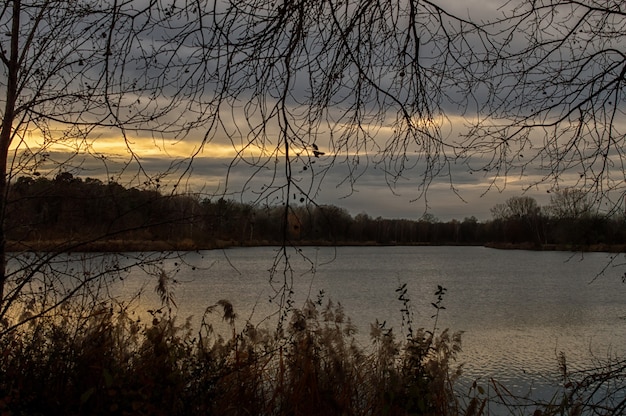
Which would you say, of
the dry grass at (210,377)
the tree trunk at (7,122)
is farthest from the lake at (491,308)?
the tree trunk at (7,122)

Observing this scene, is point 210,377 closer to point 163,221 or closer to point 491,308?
point 163,221

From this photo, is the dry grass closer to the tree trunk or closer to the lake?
the lake

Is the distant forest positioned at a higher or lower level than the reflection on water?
higher

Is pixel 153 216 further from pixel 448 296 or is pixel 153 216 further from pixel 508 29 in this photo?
pixel 448 296

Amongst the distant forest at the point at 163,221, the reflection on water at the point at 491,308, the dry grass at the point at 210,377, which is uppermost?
the distant forest at the point at 163,221

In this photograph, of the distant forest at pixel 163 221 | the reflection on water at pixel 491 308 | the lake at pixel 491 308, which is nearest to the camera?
the distant forest at pixel 163 221

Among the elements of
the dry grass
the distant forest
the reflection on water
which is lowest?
the reflection on water

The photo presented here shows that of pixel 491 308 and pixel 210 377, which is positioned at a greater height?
pixel 210 377

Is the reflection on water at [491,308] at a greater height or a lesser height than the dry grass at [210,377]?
lesser

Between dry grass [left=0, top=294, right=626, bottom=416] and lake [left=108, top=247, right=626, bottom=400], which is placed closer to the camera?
dry grass [left=0, top=294, right=626, bottom=416]

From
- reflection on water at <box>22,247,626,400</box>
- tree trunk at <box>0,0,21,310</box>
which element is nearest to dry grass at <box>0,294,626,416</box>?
reflection on water at <box>22,247,626,400</box>

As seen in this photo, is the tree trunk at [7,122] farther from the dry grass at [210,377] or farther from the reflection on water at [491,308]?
the reflection on water at [491,308]

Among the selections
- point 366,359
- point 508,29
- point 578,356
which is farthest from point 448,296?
point 508,29

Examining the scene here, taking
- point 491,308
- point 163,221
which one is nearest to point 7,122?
point 163,221
